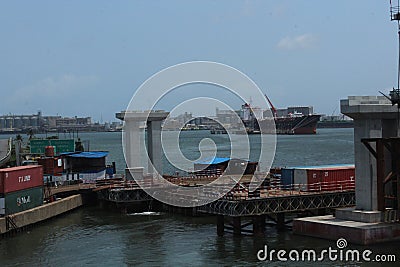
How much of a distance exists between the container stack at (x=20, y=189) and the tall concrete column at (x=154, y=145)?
11.4m

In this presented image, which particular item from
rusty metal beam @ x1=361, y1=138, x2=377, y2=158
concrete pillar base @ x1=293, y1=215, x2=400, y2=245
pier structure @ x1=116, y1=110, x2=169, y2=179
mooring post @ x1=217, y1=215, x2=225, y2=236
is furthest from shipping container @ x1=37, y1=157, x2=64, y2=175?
rusty metal beam @ x1=361, y1=138, x2=377, y2=158

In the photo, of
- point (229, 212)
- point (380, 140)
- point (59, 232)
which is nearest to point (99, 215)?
point (59, 232)

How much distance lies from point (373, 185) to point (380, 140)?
2.57 metres

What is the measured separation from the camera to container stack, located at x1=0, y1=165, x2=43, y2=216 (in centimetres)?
4206

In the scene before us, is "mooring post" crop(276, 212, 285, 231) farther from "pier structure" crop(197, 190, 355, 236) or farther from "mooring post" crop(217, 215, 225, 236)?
"mooring post" crop(217, 215, 225, 236)

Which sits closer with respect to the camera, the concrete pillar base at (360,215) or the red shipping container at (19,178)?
the concrete pillar base at (360,215)

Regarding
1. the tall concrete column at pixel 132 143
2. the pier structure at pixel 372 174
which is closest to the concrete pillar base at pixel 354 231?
the pier structure at pixel 372 174

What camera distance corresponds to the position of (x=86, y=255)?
117 ft

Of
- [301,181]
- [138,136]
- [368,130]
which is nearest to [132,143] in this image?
[138,136]

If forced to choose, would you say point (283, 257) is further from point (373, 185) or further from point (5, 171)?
point (5, 171)

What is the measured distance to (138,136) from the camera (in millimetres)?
56281

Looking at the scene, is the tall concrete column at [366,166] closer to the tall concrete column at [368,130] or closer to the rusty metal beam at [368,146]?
the tall concrete column at [368,130]

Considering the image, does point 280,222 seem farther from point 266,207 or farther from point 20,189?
point 20,189

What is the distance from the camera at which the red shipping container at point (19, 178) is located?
42.2 meters
